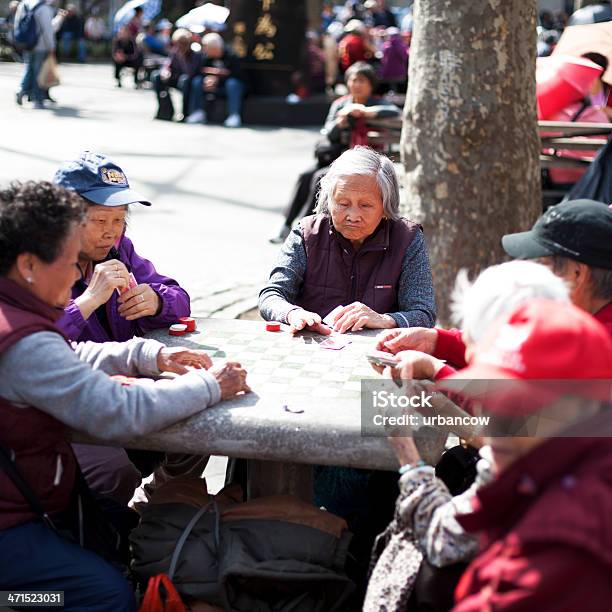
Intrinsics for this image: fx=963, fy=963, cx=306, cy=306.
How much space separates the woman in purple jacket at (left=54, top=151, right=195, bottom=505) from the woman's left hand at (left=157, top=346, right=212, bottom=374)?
36cm

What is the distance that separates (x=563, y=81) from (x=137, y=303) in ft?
17.6

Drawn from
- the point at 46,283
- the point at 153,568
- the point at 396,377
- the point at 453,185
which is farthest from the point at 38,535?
the point at 453,185

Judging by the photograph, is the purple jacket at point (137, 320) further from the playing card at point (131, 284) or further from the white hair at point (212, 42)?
the white hair at point (212, 42)

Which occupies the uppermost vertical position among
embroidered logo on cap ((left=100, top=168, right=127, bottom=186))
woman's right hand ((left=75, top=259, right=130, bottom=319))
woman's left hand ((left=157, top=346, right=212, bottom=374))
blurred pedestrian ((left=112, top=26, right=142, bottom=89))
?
embroidered logo on cap ((left=100, top=168, right=127, bottom=186))

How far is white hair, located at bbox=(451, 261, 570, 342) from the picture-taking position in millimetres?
2021

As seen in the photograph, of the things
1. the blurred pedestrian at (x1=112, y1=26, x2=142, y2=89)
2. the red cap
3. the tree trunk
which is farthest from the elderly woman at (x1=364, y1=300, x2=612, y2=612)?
the blurred pedestrian at (x1=112, y1=26, x2=142, y2=89)

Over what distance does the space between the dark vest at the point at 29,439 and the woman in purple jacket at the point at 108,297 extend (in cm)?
58

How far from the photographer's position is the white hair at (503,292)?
2.02 meters

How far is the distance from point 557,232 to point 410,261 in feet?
3.66

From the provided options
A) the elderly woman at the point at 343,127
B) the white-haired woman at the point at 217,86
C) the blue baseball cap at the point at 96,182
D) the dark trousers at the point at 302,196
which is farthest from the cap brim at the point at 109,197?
the white-haired woman at the point at 217,86

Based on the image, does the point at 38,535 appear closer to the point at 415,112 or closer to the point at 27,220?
the point at 27,220

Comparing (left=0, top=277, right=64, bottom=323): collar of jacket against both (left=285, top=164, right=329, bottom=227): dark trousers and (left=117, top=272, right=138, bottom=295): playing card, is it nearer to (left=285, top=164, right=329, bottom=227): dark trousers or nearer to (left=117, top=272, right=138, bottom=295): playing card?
(left=117, top=272, right=138, bottom=295): playing card

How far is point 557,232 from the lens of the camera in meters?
2.68

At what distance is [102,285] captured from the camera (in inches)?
122
